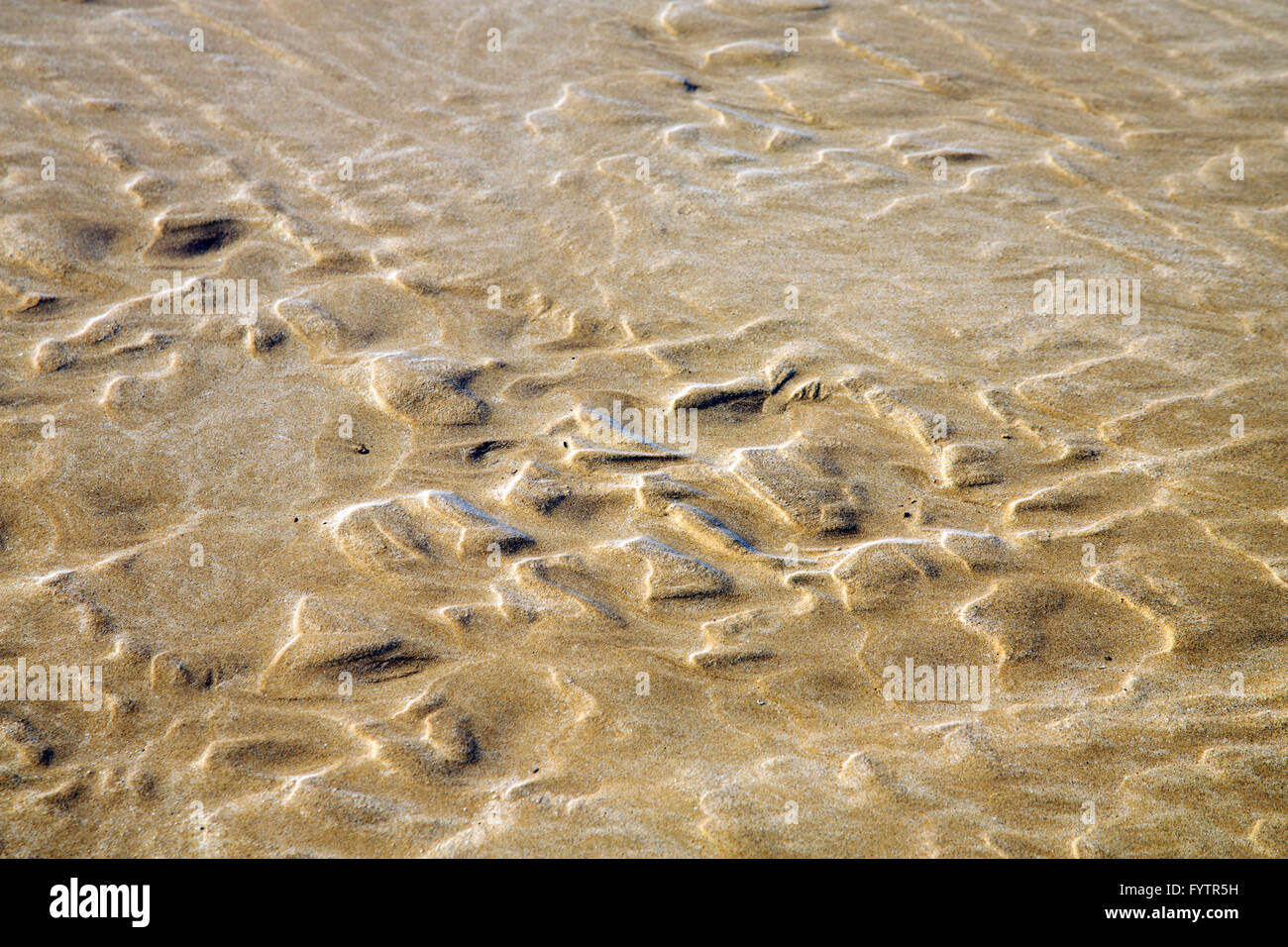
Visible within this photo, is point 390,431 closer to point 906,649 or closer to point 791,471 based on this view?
point 791,471

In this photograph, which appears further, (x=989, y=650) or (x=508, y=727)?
(x=989, y=650)

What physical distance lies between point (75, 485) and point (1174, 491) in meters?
3.14

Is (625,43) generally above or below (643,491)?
above

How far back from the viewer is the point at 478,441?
2975mm

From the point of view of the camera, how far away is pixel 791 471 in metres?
2.88

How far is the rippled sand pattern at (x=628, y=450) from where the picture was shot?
2092 millimetres

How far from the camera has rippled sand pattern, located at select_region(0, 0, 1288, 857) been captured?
6.86ft

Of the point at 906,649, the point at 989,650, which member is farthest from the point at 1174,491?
the point at 906,649

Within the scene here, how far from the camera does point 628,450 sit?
2.96 meters
